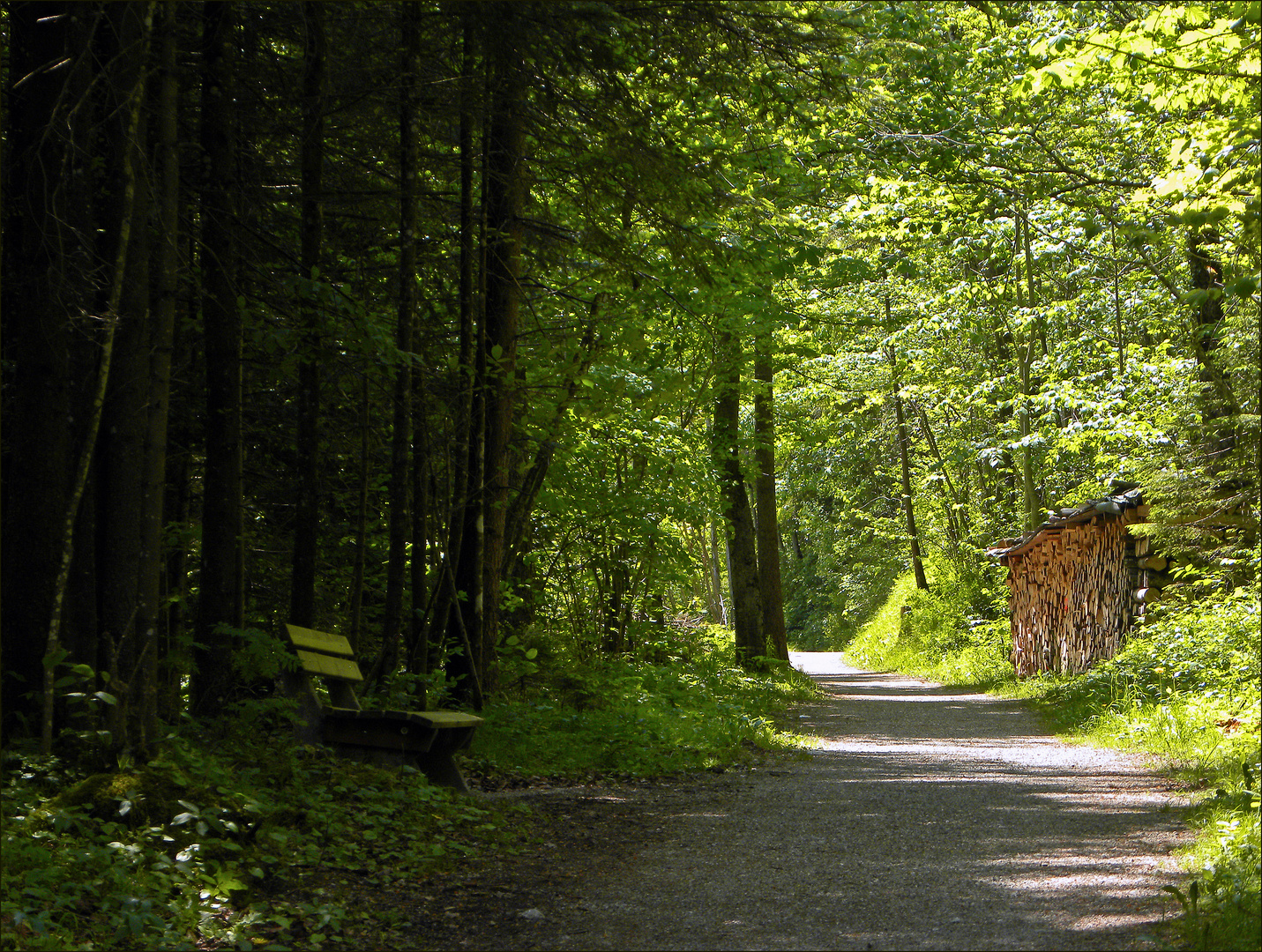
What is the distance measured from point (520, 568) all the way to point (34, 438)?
8.02 metres

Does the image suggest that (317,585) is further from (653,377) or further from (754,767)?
(653,377)

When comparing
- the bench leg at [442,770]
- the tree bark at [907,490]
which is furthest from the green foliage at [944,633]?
the bench leg at [442,770]

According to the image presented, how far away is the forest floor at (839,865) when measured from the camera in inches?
172

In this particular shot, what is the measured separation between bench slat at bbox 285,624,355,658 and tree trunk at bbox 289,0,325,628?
720 millimetres

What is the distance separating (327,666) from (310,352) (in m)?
2.08

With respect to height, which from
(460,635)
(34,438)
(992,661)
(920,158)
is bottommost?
(992,661)

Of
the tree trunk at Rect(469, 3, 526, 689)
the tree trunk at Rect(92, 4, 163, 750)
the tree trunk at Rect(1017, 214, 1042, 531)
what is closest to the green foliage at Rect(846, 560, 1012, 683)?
the tree trunk at Rect(1017, 214, 1042, 531)

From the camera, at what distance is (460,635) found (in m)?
9.38

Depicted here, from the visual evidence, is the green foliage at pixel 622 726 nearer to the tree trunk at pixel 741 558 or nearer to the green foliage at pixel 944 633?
the tree trunk at pixel 741 558

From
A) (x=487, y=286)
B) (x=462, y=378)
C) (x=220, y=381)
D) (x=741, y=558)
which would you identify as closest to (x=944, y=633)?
(x=741, y=558)

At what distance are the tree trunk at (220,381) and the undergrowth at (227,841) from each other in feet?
2.40

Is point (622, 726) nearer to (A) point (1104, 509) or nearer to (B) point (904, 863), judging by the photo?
(B) point (904, 863)

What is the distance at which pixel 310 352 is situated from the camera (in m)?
7.21

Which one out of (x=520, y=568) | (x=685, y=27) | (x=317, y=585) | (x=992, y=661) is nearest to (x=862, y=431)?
(x=992, y=661)
